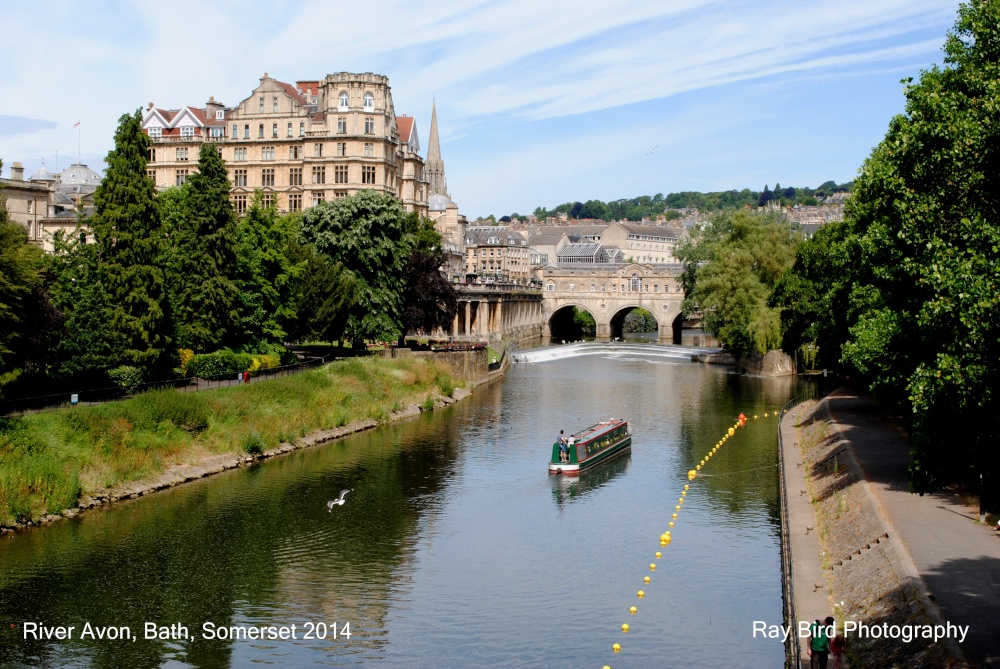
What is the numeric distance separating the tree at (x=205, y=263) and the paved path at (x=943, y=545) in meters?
29.8

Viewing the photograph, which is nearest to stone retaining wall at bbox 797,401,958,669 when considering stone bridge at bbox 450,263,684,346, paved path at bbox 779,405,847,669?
paved path at bbox 779,405,847,669

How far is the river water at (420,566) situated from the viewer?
25422 millimetres

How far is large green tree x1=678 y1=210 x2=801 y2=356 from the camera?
8662 cm

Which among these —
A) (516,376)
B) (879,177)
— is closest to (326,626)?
(879,177)

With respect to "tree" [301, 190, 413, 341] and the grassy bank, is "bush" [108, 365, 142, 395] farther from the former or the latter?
"tree" [301, 190, 413, 341]

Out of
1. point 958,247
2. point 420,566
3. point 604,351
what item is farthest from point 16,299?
point 604,351

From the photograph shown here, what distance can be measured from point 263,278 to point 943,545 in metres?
43.7

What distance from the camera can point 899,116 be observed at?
32.7 m

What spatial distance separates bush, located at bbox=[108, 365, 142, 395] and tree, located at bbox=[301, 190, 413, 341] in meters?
24.7

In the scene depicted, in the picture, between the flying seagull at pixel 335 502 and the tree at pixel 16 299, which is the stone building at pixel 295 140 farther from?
the flying seagull at pixel 335 502

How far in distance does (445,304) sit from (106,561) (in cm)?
4961

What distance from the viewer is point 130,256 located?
46.9 m

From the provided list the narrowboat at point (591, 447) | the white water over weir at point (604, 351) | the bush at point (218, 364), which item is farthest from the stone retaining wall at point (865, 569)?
the white water over weir at point (604, 351)

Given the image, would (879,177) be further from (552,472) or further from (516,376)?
(516,376)
